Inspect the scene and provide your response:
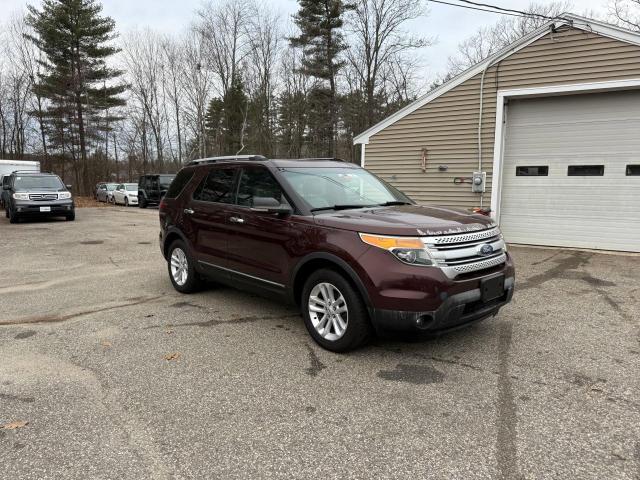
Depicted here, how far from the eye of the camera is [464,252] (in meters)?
3.71

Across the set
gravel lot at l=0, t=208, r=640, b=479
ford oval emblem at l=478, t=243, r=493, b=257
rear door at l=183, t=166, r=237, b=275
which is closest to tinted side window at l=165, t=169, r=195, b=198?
rear door at l=183, t=166, r=237, b=275

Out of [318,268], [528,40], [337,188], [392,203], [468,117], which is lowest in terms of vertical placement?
[318,268]

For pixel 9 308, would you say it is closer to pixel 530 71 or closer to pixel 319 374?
pixel 319 374

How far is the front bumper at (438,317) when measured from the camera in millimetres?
3512

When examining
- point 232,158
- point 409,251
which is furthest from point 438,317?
point 232,158

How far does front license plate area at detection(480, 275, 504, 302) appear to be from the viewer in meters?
3.76

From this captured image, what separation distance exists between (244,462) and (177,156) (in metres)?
37.7

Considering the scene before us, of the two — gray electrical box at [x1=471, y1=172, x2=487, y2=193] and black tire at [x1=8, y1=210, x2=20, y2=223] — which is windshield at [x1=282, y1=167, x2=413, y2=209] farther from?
black tire at [x1=8, y1=210, x2=20, y2=223]

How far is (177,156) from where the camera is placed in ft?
123

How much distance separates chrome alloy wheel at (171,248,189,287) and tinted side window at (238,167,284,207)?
1518mm

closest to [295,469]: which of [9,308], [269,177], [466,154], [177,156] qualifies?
[269,177]

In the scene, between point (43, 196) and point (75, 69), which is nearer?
point (43, 196)

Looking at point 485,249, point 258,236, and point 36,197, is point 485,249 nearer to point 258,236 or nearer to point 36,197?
point 258,236

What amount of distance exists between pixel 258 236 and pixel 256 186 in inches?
22.1
